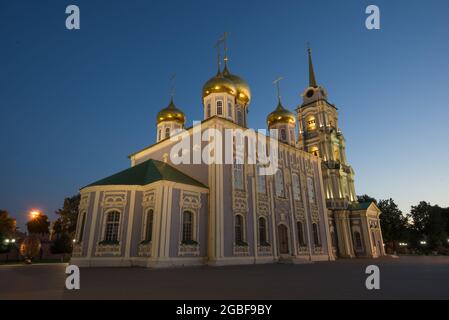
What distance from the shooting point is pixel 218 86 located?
23.0 metres

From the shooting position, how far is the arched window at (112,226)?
16.7 meters

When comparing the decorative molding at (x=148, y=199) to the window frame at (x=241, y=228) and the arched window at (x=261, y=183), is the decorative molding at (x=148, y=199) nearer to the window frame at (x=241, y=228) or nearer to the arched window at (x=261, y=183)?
the window frame at (x=241, y=228)

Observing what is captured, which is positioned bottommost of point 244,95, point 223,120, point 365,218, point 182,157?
point 365,218

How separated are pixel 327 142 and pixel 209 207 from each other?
84.1 ft

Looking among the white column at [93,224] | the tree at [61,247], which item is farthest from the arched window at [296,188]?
the tree at [61,247]

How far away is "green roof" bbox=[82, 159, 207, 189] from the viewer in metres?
17.6

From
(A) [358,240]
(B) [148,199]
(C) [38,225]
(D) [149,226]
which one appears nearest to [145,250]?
(D) [149,226]

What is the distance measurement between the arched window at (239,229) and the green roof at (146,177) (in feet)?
11.3

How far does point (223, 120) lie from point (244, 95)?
255 inches
